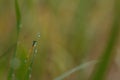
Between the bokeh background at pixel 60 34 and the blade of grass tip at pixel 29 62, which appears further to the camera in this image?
the bokeh background at pixel 60 34

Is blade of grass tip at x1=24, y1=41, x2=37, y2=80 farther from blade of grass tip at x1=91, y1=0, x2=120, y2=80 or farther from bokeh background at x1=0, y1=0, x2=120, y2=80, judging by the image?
bokeh background at x1=0, y1=0, x2=120, y2=80

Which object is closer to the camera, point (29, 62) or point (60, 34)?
point (29, 62)

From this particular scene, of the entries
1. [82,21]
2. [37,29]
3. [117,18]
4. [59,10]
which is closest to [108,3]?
[59,10]

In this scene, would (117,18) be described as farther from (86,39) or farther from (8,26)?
(8,26)

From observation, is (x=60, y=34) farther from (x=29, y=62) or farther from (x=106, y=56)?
(x=106, y=56)

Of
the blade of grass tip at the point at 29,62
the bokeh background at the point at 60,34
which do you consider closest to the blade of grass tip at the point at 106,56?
the blade of grass tip at the point at 29,62

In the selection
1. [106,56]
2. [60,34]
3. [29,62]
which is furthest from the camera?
[60,34]

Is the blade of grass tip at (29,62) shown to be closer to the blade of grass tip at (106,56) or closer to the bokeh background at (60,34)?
the blade of grass tip at (106,56)

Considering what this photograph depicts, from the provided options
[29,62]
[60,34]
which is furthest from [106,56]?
[60,34]

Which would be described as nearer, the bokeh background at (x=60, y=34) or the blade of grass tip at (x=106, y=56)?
the blade of grass tip at (x=106, y=56)
